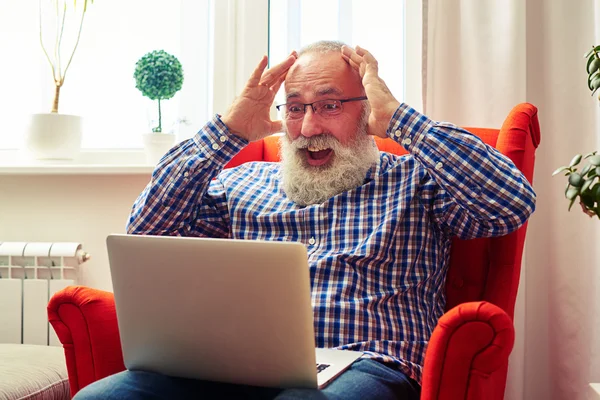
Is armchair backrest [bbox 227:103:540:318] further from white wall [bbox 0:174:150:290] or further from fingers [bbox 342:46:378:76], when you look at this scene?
white wall [bbox 0:174:150:290]

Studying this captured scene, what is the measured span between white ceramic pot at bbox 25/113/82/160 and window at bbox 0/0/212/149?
188 mm

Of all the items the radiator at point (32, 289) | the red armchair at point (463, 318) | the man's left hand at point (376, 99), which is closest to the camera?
the red armchair at point (463, 318)

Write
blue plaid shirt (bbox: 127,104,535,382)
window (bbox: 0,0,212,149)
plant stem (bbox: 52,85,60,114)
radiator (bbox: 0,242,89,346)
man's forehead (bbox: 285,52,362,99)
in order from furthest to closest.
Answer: window (bbox: 0,0,212,149)
plant stem (bbox: 52,85,60,114)
radiator (bbox: 0,242,89,346)
man's forehead (bbox: 285,52,362,99)
blue plaid shirt (bbox: 127,104,535,382)

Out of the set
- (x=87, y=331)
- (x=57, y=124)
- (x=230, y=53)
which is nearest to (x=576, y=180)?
(x=87, y=331)

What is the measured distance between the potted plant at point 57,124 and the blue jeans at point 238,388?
139cm

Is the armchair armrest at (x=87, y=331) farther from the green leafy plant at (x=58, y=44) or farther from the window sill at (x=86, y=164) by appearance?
the green leafy plant at (x=58, y=44)

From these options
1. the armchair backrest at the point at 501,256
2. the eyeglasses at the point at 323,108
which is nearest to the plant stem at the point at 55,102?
the eyeglasses at the point at 323,108

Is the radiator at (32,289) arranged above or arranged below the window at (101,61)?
below

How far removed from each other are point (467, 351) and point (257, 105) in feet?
2.81

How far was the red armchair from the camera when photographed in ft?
3.68

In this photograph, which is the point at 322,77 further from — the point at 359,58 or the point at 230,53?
the point at 230,53

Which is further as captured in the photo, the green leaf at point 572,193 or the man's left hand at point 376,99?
the man's left hand at point 376,99

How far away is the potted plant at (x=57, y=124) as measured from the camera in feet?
7.75

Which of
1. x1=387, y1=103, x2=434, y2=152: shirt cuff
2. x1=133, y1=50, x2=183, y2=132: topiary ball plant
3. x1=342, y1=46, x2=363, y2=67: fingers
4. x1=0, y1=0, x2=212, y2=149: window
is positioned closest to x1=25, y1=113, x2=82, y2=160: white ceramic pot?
x1=0, y1=0, x2=212, y2=149: window
